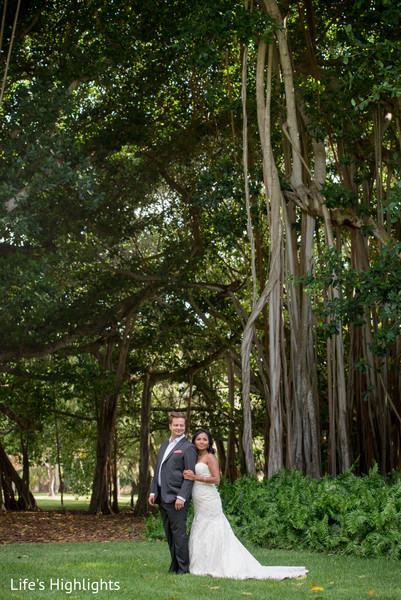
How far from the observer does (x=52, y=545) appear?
614 cm

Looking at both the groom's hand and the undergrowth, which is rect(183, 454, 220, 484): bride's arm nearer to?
the groom's hand

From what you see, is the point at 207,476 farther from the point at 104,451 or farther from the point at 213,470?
A: the point at 104,451

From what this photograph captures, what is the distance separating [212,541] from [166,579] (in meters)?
0.36

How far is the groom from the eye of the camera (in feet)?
12.8

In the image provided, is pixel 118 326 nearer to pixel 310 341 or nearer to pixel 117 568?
pixel 310 341

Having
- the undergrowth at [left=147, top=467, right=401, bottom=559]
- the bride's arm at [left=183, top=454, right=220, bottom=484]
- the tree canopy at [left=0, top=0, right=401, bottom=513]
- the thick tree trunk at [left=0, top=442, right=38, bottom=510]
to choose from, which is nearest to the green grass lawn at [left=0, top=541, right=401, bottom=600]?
the undergrowth at [left=147, top=467, right=401, bottom=559]

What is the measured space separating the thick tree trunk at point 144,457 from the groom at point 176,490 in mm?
8028

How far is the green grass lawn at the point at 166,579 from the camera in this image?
3.27m

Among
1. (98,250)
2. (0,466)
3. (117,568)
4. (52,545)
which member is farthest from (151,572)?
(0,466)

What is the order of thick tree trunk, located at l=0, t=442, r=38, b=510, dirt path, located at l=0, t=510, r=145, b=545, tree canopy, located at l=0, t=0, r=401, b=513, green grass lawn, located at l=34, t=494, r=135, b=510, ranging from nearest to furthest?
tree canopy, located at l=0, t=0, r=401, b=513, dirt path, located at l=0, t=510, r=145, b=545, thick tree trunk, located at l=0, t=442, r=38, b=510, green grass lawn, located at l=34, t=494, r=135, b=510

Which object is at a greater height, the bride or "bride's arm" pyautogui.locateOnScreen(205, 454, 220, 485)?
"bride's arm" pyautogui.locateOnScreen(205, 454, 220, 485)

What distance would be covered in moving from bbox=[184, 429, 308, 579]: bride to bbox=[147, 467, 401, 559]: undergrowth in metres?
0.96

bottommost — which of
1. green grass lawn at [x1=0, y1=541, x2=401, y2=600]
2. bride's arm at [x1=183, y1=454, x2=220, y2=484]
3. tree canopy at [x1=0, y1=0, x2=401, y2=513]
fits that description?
green grass lawn at [x1=0, y1=541, x2=401, y2=600]

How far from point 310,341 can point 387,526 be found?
263 centimetres
